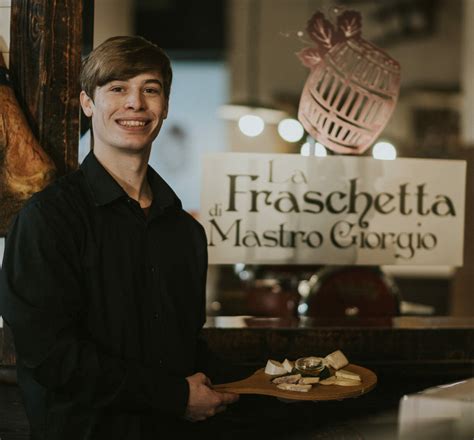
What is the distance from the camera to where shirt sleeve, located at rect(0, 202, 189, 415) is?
1.77 meters

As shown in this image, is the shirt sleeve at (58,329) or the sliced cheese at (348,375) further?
the sliced cheese at (348,375)

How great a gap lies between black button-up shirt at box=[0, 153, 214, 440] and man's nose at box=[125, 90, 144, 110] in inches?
6.3

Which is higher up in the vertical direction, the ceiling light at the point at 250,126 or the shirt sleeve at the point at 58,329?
the ceiling light at the point at 250,126

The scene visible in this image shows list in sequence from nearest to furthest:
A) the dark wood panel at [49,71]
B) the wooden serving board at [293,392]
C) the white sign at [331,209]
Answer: the wooden serving board at [293,392] → the dark wood panel at [49,71] → the white sign at [331,209]

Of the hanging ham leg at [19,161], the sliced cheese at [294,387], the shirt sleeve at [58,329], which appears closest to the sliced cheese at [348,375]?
the sliced cheese at [294,387]

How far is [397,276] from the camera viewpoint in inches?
321

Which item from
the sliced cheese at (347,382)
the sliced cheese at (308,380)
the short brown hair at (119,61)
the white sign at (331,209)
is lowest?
the sliced cheese at (347,382)

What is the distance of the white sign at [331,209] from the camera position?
2.79 metres

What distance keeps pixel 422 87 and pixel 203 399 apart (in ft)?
24.4

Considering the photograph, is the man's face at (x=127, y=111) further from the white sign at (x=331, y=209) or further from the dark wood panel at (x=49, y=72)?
the white sign at (x=331, y=209)

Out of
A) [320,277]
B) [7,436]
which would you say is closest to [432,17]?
[320,277]

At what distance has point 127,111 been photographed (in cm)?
196

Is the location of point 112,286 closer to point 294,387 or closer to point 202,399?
point 202,399

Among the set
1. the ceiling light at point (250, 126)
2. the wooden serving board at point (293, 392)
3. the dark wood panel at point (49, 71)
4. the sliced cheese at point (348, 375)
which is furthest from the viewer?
the ceiling light at point (250, 126)
